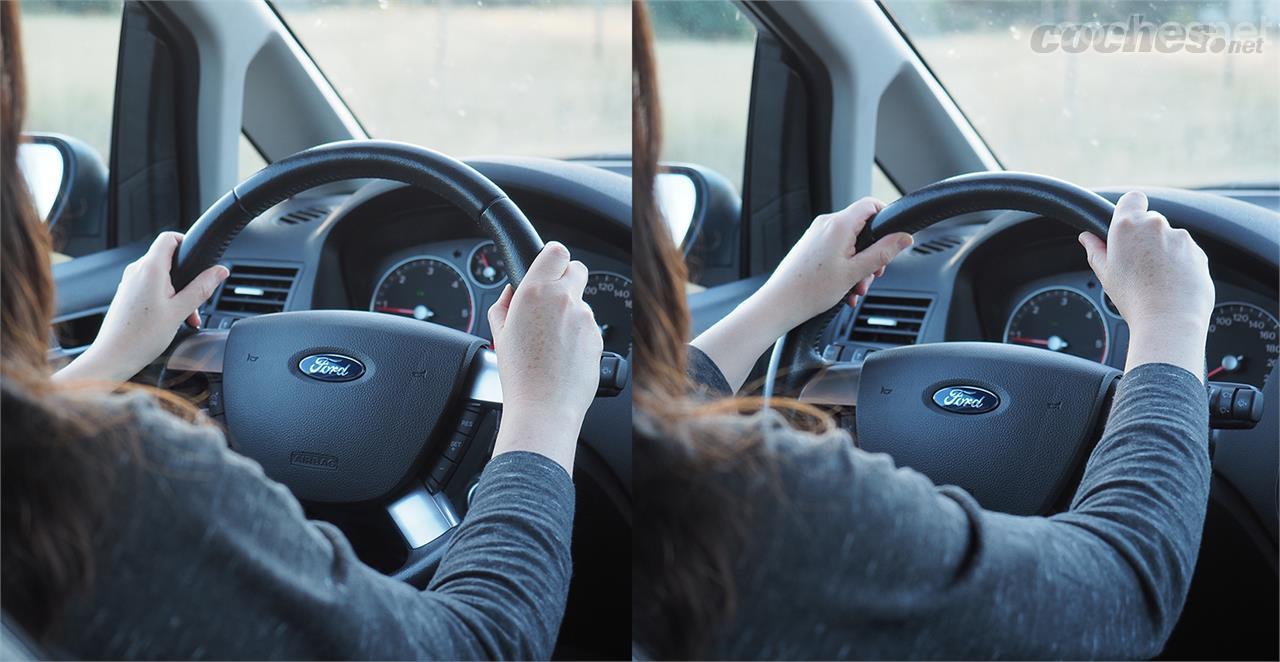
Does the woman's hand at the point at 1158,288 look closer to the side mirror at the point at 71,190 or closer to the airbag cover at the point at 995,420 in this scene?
the airbag cover at the point at 995,420

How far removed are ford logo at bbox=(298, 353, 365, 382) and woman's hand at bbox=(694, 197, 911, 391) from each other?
0.30 meters

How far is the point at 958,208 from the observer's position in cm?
93

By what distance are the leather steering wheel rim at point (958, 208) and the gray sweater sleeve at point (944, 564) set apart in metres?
0.21

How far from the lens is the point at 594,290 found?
965 mm

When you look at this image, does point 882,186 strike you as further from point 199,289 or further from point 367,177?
point 199,289

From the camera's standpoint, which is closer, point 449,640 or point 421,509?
point 449,640

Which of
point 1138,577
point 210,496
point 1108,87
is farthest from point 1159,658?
point 210,496

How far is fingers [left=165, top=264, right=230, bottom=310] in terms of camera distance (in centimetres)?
93

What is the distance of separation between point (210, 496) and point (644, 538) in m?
0.28

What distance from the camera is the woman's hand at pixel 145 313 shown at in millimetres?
879

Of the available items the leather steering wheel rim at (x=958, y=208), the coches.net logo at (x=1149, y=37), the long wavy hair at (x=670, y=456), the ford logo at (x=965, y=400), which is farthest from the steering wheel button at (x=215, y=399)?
the coches.net logo at (x=1149, y=37)

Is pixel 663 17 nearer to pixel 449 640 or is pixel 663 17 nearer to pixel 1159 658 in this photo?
pixel 449 640

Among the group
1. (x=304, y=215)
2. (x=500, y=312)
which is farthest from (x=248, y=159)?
(x=500, y=312)

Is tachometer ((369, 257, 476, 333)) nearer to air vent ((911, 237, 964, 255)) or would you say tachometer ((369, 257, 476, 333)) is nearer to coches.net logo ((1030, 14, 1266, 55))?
air vent ((911, 237, 964, 255))
